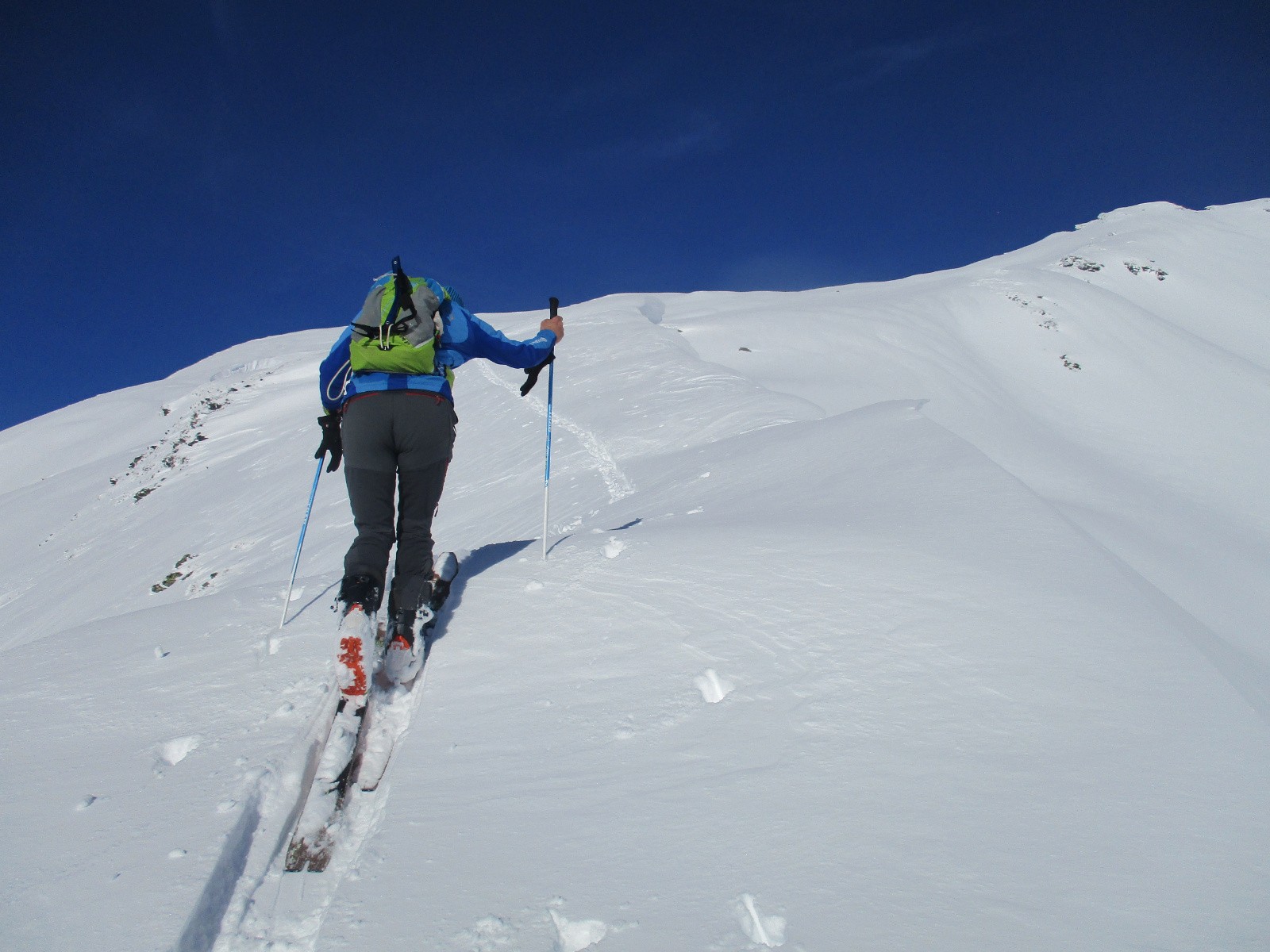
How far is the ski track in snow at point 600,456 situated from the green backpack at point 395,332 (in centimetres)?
450

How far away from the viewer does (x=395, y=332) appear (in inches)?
127

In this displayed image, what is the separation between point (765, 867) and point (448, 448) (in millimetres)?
2346

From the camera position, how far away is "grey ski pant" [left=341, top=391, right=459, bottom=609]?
321 cm

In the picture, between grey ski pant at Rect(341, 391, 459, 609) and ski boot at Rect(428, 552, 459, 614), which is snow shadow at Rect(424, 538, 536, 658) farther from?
grey ski pant at Rect(341, 391, 459, 609)

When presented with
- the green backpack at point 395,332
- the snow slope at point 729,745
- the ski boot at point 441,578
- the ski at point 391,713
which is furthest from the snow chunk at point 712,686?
the green backpack at point 395,332

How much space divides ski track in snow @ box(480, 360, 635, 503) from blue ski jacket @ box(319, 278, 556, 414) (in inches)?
161

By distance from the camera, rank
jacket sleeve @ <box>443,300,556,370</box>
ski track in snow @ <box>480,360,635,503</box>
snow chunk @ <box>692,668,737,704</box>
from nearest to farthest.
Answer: snow chunk @ <box>692,668,737,704</box>
jacket sleeve @ <box>443,300,556,370</box>
ski track in snow @ <box>480,360,635,503</box>

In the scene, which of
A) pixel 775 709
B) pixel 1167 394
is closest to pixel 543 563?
pixel 775 709

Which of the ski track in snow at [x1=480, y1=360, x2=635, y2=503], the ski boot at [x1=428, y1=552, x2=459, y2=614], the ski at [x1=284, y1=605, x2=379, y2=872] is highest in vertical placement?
the ski track in snow at [x1=480, y1=360, x2=635, y2=503]

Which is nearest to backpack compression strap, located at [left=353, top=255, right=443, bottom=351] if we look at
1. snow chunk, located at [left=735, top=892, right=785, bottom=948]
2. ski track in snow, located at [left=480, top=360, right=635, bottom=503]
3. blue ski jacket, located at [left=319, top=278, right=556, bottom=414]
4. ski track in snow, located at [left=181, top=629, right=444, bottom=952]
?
blue ski jacket, located at [left=319, top=278, right=556, bottom=414]

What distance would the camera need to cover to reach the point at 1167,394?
67.2 feet

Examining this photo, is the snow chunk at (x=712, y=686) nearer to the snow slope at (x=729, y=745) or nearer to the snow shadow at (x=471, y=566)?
the snow slope at (x=729, y=745)

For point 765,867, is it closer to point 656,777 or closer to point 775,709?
point 656,777

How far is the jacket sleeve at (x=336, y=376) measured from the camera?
140 inches
